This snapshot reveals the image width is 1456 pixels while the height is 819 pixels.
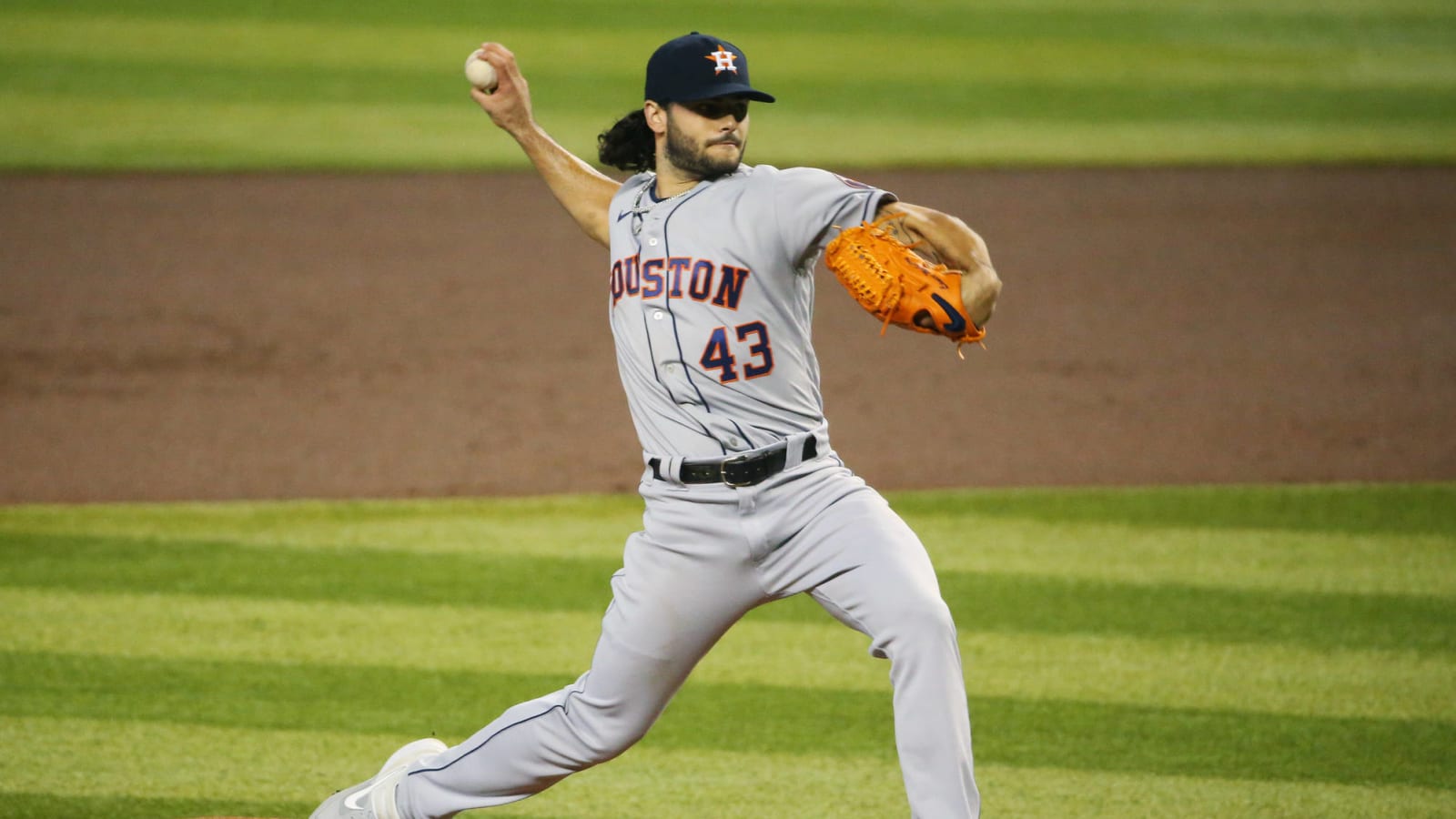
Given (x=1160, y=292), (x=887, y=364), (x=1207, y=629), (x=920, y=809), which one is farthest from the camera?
(x=1160, y=292)

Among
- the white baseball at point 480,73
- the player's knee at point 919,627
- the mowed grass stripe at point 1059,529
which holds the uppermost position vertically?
the white baseball at point 480,73

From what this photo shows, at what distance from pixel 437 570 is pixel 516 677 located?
96cm

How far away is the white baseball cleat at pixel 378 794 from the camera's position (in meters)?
3.50

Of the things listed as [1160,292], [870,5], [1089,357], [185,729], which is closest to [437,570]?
[185,729]

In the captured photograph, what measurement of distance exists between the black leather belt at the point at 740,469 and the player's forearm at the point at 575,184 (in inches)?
25.3

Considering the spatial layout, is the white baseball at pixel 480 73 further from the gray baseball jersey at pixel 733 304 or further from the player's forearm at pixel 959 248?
the player's forearm at pixel 959 248

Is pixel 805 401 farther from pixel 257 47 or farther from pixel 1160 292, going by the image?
pixel 257 47

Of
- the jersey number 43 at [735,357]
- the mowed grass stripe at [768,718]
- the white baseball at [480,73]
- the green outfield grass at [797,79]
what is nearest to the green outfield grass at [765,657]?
the mowed grass stripe at [768,718]

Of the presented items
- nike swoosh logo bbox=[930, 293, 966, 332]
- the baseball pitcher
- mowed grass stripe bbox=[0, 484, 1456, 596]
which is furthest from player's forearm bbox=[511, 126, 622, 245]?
mowed grass stripe bbox=[0, 484, 1456, 596]

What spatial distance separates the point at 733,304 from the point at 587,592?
2478 millimetres

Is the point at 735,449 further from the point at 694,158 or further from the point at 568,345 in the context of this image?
the point at 568,345

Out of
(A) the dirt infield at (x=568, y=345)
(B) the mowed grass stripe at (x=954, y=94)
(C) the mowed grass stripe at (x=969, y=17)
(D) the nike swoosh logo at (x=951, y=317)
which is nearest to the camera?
(D) the nike swoosh logo at (x=951, y=317)

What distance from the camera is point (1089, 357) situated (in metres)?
8.07

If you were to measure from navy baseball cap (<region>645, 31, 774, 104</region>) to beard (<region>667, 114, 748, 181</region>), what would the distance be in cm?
7
